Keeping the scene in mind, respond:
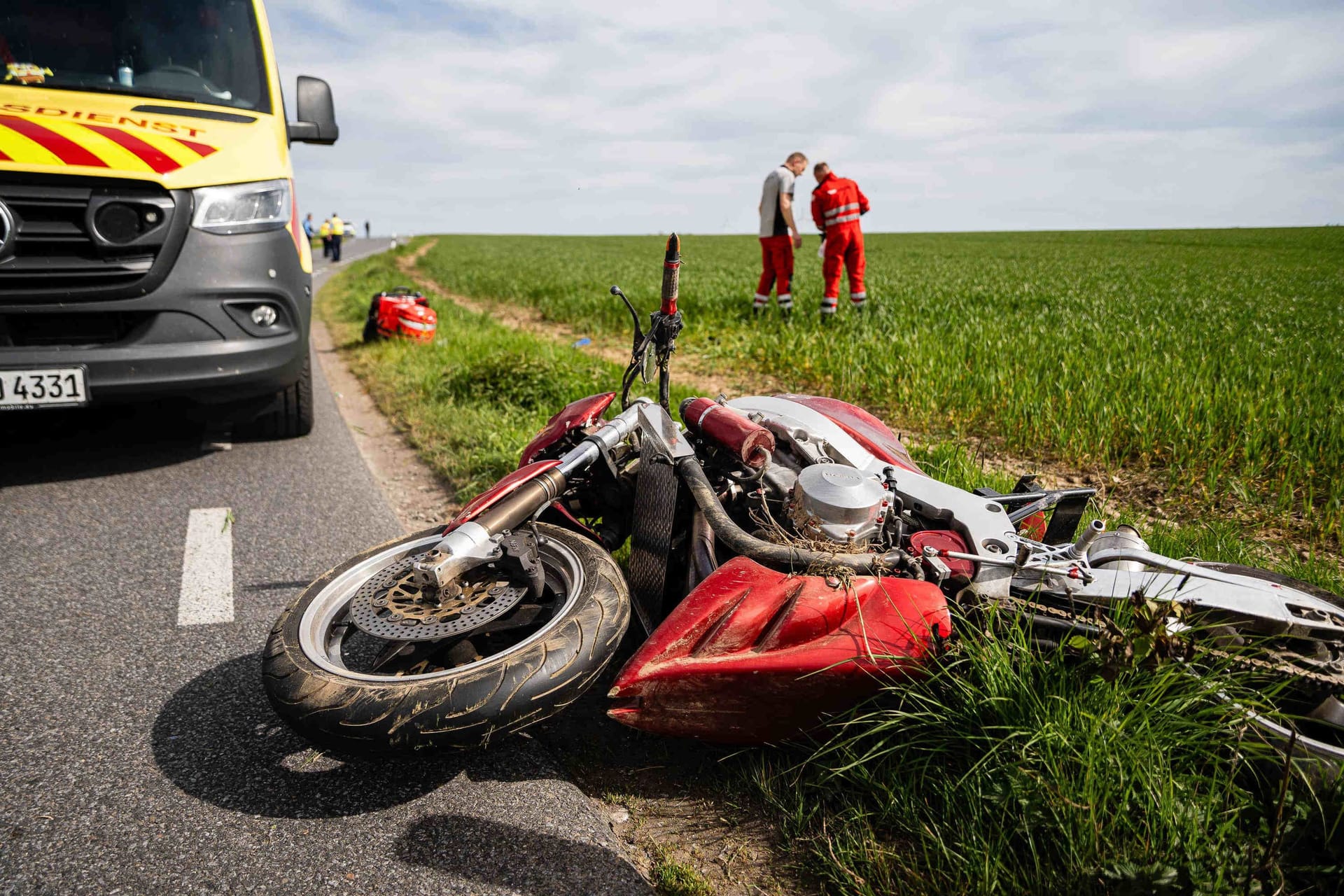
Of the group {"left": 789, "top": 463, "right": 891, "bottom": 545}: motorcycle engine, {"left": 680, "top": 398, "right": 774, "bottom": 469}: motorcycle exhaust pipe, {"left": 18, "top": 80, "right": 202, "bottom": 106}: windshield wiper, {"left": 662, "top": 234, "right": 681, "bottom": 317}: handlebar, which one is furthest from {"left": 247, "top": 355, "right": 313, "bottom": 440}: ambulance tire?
{"left": 789, "top": 463, "right": 891, "bottom": 545}: motorcycle engine

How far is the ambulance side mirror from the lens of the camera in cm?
471

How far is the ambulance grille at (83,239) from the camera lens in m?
3.44

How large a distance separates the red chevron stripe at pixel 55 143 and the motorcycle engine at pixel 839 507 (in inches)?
141

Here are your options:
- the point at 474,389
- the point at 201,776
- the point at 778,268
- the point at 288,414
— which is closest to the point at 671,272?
the point at 201,776

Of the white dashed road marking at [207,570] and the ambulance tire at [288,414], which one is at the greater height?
the ambulance tire at [288,414]

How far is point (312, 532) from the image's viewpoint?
3389 millimetres

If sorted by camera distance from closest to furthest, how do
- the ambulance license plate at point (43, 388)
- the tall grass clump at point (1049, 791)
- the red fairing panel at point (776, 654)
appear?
the tall grass clump at point (1049, 791) < the red fairing panel at point (776, 654) < the ambulance license plate at point (43, 388)

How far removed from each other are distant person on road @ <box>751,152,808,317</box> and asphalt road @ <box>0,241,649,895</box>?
290 inches

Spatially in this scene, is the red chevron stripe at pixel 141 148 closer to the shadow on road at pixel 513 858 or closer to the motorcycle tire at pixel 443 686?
the motorcycle tire at pixel 443 686

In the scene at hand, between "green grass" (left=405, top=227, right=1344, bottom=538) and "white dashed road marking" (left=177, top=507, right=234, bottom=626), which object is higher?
"green grass" (left=405, top=227, right=1344, bottom=538)

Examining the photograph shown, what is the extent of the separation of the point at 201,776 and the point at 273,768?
157 mm

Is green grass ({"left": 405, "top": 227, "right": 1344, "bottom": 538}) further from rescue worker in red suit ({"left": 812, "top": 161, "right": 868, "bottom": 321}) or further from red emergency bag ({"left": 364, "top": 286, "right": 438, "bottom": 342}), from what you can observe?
red emergency bag ({"left": 364, "top": 286, "right": 438, "bottom": 342})

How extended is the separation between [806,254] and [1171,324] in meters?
23.7

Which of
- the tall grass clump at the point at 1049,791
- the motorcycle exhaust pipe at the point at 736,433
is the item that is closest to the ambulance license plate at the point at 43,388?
the motorcycle exhaust pipe at the point at 736,433
